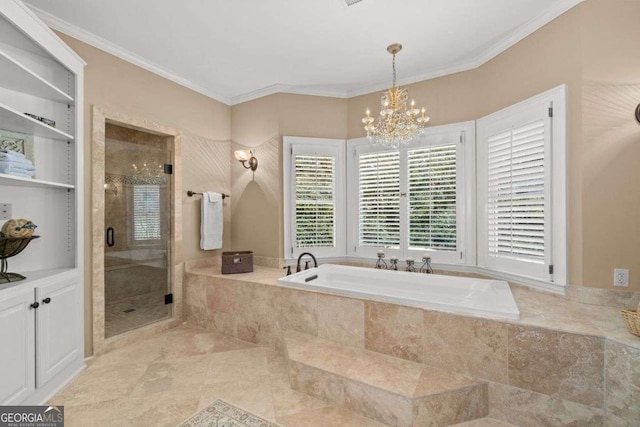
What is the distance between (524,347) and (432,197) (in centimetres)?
168

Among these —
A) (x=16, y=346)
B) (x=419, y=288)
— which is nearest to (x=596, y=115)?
(x=419, y=288)

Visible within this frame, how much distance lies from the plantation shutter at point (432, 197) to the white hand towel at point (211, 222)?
2.23 metres

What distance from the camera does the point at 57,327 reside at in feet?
6.87

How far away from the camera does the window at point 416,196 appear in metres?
2.99

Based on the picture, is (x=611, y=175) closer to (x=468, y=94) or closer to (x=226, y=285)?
(x=468, y=94)

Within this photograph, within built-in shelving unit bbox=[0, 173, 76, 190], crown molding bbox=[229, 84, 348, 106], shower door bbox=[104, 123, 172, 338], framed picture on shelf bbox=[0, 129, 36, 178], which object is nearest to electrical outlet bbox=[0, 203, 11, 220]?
built-in shelving unit bbox=[0, 173, 76, 190]

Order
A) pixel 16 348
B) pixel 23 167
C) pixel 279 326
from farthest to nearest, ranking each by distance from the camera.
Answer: pixel 279 326
pixel 23 167
pixel 16 348

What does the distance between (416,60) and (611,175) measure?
1861mm

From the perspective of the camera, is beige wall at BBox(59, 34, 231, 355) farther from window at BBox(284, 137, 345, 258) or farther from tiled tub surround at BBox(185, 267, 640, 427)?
tiled tub surround at BBox(185, 267, 640, 427)

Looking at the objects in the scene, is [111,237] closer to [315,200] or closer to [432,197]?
[315,200]

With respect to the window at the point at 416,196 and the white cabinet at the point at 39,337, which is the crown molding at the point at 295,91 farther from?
the white cabinet at the point at 39,337

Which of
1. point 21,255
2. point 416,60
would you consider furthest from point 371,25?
point 21,255

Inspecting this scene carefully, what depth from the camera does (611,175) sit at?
1997 millimetres

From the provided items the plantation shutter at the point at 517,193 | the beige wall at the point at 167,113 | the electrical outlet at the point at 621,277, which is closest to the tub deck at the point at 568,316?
the electrical outlet at the point at 621,277
